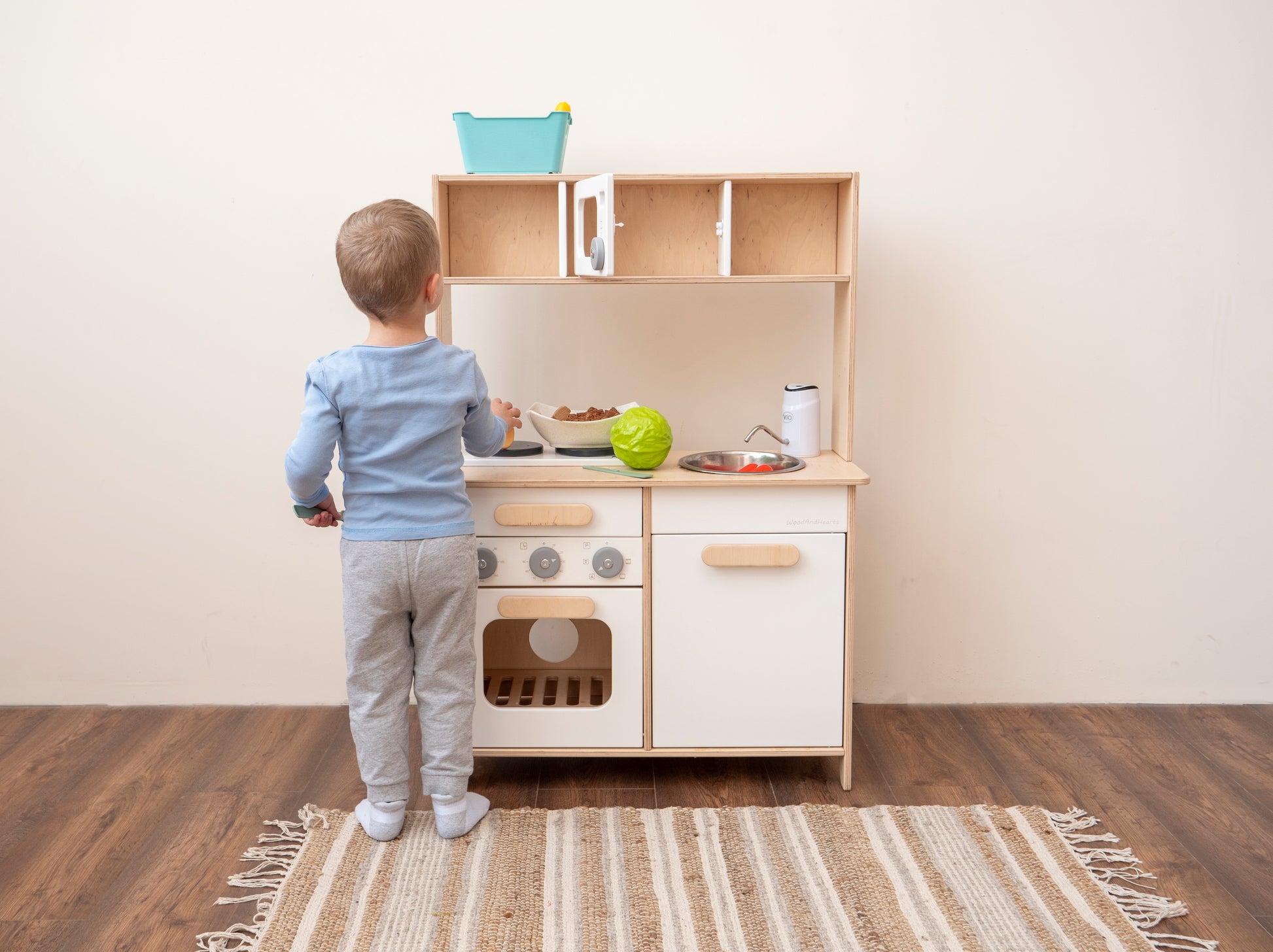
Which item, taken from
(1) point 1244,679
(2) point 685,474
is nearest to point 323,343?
(2) point 685,474

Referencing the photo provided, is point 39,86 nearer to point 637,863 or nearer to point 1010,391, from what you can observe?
point 637,863

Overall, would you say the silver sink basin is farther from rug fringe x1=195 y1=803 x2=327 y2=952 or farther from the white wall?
rug fringe x1=195 y1=803 x2=327 y2=952

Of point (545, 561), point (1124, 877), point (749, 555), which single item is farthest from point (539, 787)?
point (1124, 877)

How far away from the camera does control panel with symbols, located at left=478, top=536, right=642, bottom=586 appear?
2123mm

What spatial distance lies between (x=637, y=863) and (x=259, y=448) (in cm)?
144

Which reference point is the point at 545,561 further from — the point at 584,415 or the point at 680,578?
the point at 584,415

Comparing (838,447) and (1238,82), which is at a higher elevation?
(1238,82)

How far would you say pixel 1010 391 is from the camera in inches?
102

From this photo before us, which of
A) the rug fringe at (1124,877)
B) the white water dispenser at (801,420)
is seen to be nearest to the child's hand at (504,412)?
the white water dispenser at (801,420)

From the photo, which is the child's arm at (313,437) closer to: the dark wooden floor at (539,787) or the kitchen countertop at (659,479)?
the kitchen countertop at (659,479)

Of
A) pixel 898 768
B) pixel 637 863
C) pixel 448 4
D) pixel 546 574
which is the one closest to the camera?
pixel 637 863

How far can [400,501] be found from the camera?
187 centimetres

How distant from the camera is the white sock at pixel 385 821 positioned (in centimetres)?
196

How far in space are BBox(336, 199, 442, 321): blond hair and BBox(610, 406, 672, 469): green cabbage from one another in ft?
1.75
